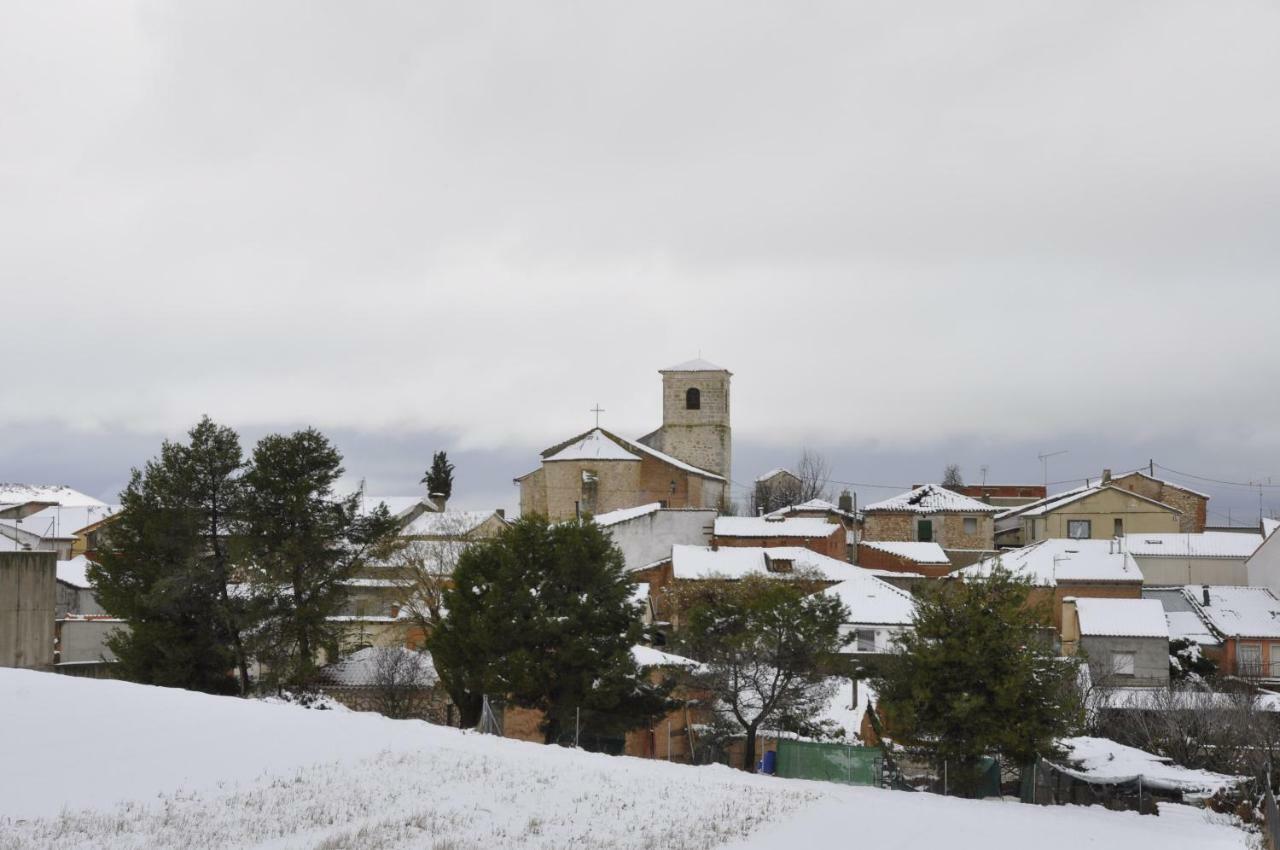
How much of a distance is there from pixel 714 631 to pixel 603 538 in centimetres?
409

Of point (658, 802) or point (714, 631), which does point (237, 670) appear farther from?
point (658, 802)

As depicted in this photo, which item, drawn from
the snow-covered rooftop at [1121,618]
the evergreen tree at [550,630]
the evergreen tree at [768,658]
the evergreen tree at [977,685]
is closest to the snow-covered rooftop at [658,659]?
the evergreen tree at [768,658]

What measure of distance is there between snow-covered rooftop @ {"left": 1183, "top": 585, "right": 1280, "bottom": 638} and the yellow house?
13310mm

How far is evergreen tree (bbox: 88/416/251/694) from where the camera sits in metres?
38.2

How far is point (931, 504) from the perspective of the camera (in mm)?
76438

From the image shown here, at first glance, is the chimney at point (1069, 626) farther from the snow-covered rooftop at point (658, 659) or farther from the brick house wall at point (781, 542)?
the snow-covered rooftop at point (658, 659)

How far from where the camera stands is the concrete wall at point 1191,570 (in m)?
59.9

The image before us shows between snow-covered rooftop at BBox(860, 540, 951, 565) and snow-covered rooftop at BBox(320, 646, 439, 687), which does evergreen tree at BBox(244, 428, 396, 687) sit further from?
snow-covered rooftop at BBox(860, 540, 951, 565)

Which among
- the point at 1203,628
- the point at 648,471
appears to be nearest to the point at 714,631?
the point at 1203,628

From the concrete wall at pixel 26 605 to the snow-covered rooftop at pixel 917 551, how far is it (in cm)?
4345

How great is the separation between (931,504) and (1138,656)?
31.1m

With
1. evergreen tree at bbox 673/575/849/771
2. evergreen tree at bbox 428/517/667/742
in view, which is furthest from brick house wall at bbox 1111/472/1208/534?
evergreen tree at bbox 428/517/667/742

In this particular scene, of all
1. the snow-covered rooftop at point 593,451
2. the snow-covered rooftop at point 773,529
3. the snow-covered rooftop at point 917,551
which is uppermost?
the snow-covered rooftop at point 593,451

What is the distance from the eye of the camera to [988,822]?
21297mm
